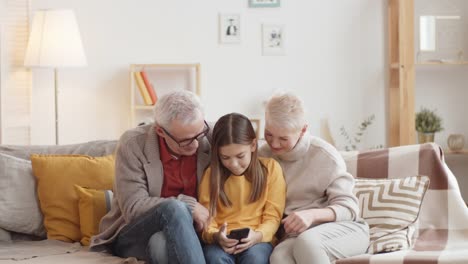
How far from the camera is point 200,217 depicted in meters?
3.29

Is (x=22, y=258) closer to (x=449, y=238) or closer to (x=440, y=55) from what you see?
(x=449, y=238)

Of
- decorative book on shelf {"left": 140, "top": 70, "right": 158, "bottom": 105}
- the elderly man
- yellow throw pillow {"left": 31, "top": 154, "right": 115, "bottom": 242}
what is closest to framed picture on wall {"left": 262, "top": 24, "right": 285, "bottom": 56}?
decorative book on shelf {"left": 140, "top": 70, "right": 158, "bottom": 105}

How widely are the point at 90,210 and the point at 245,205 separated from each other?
68cm

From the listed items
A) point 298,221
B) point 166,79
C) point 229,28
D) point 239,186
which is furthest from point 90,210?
point 229,28

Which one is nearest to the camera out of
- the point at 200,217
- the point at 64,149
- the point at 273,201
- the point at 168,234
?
the point at 168,234

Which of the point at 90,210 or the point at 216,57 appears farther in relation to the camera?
the point at 216,57

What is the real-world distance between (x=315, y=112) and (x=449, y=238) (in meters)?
2.82

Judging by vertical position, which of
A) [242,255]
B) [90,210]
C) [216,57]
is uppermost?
[216,57]

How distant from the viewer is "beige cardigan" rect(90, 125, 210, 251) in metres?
3.38

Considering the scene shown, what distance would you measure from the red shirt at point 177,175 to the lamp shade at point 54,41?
2.55 m

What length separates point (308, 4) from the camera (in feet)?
20.6

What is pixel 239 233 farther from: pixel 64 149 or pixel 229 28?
pixel 229 28

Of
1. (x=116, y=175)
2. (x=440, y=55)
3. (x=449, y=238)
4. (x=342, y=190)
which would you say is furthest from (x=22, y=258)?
(x=440, y=55)

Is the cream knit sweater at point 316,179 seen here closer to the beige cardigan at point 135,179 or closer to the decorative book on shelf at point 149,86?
the beige cardigan at point 135,179
